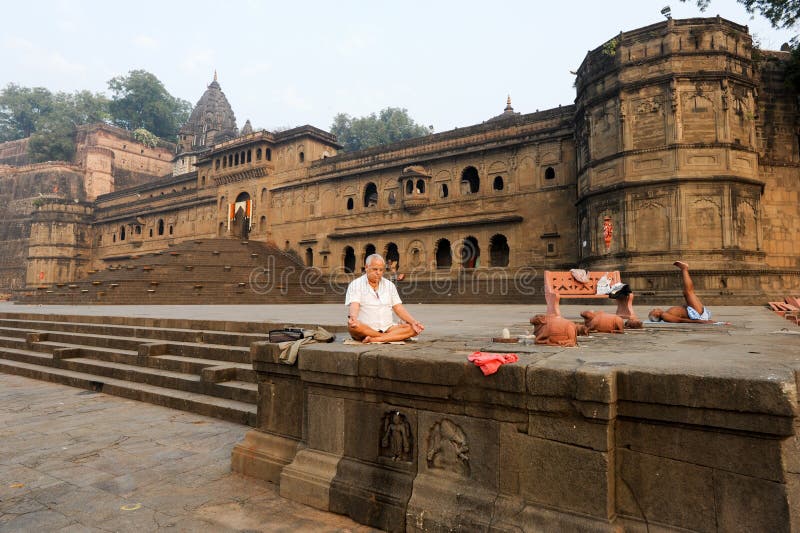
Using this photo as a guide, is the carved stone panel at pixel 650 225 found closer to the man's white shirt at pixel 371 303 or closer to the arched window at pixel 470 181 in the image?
the arched window at pixel 470 181

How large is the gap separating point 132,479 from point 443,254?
2401cm

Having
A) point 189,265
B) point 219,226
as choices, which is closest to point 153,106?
point 219,226

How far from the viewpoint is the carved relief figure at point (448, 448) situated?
279cm

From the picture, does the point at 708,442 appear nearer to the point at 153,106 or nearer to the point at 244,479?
the point at 244,479

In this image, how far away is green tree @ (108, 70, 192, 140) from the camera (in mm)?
61812

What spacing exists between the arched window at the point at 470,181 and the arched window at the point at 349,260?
8430 mm

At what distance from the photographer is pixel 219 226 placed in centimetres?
3691

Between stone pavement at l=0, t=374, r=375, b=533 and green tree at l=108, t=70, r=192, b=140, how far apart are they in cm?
6824

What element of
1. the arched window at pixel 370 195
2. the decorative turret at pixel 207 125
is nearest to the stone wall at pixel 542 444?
the arched window at pixel 370 195

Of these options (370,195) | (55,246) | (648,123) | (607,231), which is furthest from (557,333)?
(55,246)

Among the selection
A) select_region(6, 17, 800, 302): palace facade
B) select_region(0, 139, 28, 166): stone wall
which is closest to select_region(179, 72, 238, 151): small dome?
select_region(6, 17, 800, 302): palace facade

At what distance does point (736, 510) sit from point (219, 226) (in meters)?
38.4

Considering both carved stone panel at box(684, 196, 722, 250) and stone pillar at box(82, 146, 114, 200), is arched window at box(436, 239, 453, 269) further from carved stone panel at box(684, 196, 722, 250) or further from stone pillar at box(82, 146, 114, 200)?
stone pillar at box(82, 146, 114, 200)

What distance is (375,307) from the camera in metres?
3.99
